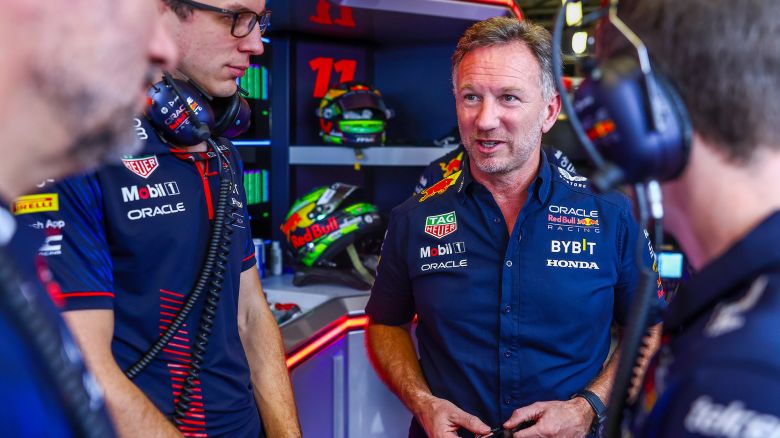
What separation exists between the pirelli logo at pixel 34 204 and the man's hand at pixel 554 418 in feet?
3.93

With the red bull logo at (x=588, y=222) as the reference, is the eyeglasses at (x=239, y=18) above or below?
above

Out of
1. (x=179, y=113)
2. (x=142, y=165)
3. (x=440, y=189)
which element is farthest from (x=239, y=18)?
(x=440, y=189)

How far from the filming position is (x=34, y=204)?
4.61ft

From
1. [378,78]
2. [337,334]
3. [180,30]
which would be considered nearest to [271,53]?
[378,78]

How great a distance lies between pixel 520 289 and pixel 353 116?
6.65ft

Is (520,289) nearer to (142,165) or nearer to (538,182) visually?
(538,182)

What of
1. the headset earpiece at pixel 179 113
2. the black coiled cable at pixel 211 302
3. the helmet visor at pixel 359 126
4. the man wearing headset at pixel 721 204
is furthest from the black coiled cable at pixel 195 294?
the helmet visor at pixel 359 126

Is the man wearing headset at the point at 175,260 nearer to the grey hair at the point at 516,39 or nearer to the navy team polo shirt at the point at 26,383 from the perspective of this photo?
the grey hair at the point at 516,39

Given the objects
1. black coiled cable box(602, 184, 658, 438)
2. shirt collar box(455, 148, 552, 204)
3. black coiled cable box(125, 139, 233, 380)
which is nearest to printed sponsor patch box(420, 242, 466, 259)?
shirt collar box(455, 148, 552, 204)

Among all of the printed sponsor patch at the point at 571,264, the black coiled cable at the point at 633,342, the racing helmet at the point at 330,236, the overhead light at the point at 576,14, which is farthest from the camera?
the racing helmet at the point at 330,236

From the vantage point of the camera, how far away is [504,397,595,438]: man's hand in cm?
185

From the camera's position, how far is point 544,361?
194 cm

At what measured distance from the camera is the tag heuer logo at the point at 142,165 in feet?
5.25

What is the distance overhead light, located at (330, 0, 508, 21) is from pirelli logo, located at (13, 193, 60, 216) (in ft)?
6.99
